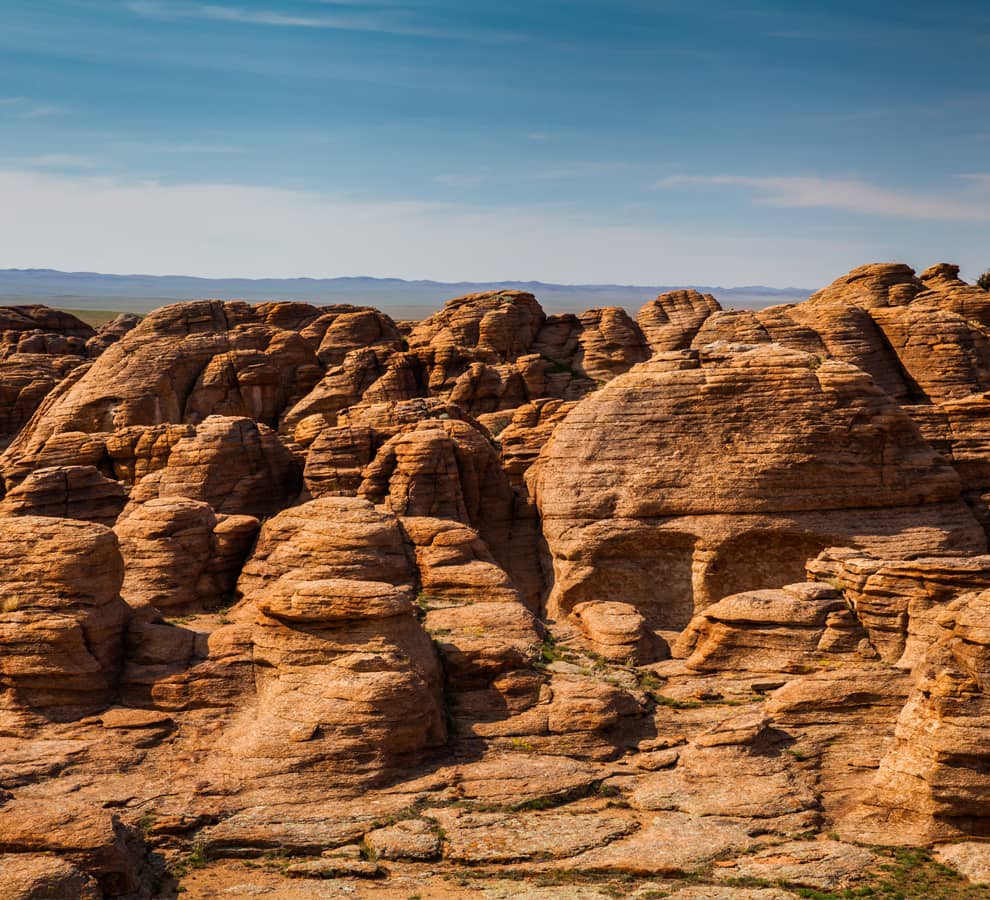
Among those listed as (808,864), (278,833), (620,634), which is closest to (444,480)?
(620,634)

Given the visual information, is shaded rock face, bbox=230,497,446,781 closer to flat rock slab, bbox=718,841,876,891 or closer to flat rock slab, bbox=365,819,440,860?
flat rock slab, bbox=365,819,440,860

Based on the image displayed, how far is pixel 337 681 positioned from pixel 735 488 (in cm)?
1823

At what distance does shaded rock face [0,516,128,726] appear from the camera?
109ft

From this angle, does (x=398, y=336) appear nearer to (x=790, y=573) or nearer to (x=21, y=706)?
(x=790, y=573)

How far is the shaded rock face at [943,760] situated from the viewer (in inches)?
1161

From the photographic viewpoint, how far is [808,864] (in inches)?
1101

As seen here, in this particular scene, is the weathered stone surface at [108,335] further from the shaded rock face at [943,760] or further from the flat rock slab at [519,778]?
the shaded rock face at [943,760]

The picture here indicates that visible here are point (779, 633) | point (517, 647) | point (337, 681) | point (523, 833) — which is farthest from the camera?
point (779, 633)

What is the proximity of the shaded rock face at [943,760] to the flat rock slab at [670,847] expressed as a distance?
3721mm

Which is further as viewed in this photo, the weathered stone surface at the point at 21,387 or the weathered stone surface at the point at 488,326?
the weathered stone surface at the point at 488,326

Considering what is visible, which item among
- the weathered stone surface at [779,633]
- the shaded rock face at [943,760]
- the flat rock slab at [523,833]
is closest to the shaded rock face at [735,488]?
the weathered stone surface at [779,633]

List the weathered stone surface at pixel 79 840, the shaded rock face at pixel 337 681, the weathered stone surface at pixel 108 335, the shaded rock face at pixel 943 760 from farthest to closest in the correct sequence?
the weathered stone surface at pixel 108 335 → the shaded rock face at pixel 337 681 → the shaded rock face at pixel 943 760 → the weathered stone surface at pixel 79 840

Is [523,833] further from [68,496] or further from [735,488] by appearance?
[68,496]

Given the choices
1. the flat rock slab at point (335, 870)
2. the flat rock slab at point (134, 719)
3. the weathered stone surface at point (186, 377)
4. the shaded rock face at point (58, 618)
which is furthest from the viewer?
the weathered stone surface at point (186, 377)
